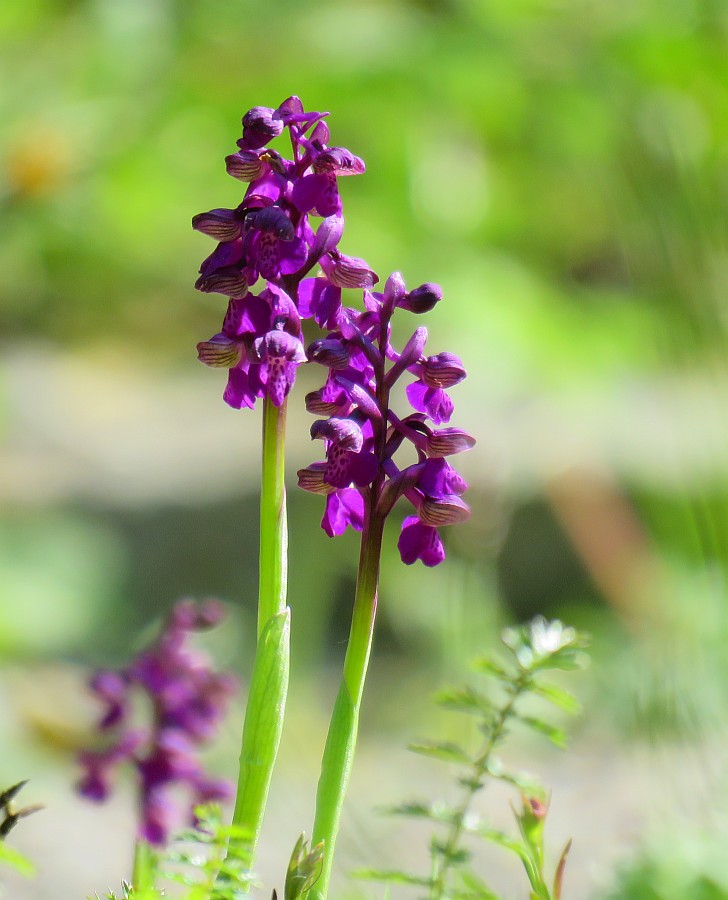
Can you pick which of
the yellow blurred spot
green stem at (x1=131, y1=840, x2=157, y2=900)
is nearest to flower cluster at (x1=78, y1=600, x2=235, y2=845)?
green stem at (x1=131, y1=840, x2=157, y2=900)

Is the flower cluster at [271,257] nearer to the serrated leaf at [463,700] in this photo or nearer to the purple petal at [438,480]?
the purple petal at [438,480]

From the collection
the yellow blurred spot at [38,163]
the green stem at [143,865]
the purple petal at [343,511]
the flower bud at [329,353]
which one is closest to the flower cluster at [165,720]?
the green stem at [143,865]

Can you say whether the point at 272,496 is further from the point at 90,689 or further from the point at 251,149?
the point at 90,689

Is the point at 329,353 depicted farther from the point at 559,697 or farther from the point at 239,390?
the point at 559,697

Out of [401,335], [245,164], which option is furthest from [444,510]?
[401,335]

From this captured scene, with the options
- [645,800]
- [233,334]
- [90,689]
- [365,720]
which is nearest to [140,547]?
[365,720]
